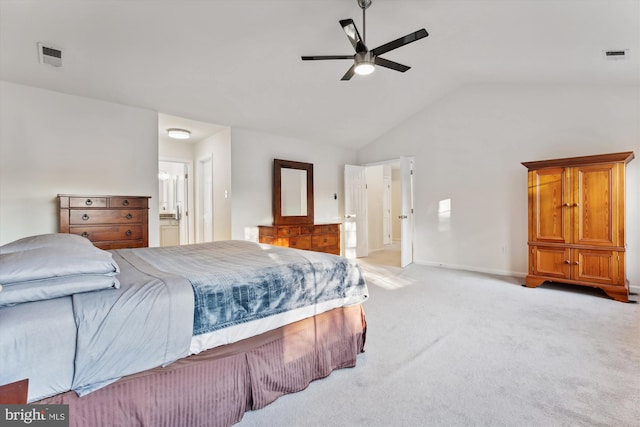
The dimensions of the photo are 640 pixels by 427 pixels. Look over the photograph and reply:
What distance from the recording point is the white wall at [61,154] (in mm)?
3105

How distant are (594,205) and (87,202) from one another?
5766mm

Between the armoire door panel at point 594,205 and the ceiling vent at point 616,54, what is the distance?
1158 millimetres

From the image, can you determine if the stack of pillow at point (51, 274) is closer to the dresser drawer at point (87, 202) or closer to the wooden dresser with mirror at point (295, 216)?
the dresser drawer at point (87, 202)

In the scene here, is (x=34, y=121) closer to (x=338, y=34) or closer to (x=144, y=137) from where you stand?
(x=144, y=137)

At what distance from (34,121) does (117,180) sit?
0.95 m

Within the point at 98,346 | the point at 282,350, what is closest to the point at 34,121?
the point at 98,346

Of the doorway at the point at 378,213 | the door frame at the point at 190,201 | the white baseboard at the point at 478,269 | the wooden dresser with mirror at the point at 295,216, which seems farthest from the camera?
the door frame at the point at 190,201

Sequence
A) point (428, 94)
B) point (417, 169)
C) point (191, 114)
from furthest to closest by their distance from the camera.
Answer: point (417, 169), point (428, 94), point (191, 114)

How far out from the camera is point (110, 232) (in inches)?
127

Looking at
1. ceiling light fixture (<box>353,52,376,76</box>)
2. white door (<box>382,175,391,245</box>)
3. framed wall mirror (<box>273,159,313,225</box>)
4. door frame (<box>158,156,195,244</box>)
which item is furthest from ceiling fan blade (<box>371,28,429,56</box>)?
white door (<box>382,175,391,245</box>)

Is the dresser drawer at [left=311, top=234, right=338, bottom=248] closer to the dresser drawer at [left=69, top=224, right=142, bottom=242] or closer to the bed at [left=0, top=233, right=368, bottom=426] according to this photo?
the dresser drawer at [left=69, top=224, right=142, bottom=242]

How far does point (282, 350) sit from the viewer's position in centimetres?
173

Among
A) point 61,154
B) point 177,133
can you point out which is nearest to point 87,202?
point 61,154

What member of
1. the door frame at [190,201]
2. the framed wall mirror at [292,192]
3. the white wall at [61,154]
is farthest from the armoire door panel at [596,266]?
the door frame at [190,201]
